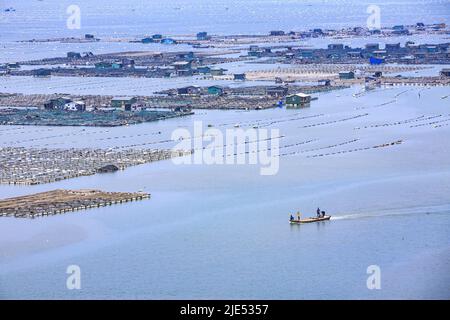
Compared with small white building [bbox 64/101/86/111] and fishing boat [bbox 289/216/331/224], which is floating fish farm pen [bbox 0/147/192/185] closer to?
fishing boat [bbox 289/216/331/224]

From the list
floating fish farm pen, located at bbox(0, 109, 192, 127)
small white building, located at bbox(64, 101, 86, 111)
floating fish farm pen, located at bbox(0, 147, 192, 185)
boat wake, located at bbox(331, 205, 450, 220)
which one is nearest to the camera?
boat wake, located at bbox(331, 205, 450, 220)

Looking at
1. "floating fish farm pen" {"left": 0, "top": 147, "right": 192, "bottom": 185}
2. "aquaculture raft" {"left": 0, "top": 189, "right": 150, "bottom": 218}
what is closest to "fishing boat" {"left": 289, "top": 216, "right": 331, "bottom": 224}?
"aquaculture raft" {"left": 0, "top": 189, "right": 150, "bottom": 218}

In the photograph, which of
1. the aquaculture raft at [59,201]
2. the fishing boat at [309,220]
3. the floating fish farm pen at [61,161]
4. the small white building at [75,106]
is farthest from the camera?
the small white building at [75,106]

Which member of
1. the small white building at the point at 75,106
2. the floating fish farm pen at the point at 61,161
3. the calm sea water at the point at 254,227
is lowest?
the calm sea water at the point at 254,227

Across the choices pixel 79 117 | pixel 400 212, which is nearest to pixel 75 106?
pixel 79 117

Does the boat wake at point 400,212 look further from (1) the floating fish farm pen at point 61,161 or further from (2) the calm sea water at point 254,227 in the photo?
(1) the floating fish farm pen at point 61,161

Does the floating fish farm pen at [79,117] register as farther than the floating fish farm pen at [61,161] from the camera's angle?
Yes

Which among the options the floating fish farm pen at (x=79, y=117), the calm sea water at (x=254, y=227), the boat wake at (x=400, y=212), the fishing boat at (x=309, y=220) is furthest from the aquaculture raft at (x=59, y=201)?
the floating fish farm pen at (x=79, y=117)

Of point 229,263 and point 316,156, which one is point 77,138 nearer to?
point 316,156

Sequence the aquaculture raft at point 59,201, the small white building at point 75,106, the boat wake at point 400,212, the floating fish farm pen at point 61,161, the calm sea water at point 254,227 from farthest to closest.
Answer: the small white building at point 75,106
the floating fish farm pen at point 61,161
the aquaculture raft at point 59,201
the boat wake at point 400,212
the calm sea water at point 254,227
